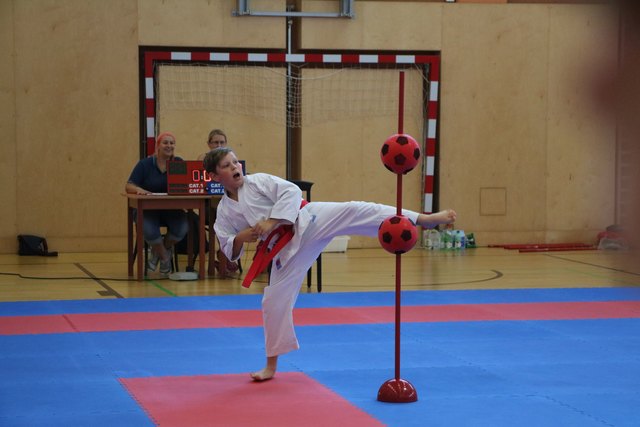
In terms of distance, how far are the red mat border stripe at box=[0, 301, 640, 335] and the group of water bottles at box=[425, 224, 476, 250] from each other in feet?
18.8

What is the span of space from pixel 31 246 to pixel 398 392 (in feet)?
31.7

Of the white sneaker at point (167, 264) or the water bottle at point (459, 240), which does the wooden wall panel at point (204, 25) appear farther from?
the water bottle at point (459, 240)

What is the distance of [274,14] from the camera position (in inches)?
542

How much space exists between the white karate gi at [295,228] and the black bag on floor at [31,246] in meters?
8.50

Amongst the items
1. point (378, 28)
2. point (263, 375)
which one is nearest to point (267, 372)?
point (263, 375)

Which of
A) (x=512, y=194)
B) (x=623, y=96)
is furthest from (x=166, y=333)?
(x=512, y=194)

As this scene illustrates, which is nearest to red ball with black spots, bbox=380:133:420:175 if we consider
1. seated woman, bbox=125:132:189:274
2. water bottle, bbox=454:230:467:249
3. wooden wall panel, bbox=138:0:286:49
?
seated woman, bbox=125:132:189:274

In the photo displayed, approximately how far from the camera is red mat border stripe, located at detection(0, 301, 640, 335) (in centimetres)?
741

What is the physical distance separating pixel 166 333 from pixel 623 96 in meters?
6.72

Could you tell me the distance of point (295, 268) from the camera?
534 centimetres

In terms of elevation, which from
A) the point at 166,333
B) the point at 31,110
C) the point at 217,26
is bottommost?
the point at 166,333

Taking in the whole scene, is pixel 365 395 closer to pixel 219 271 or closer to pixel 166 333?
pixel 166 333

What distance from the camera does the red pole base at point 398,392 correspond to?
477cm

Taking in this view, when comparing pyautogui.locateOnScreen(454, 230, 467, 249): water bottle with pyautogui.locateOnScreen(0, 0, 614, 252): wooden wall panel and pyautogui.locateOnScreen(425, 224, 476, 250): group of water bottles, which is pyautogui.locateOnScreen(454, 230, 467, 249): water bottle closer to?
pyautogui.locateOnScreen(425, 224, 476, 250): group of water bottles
